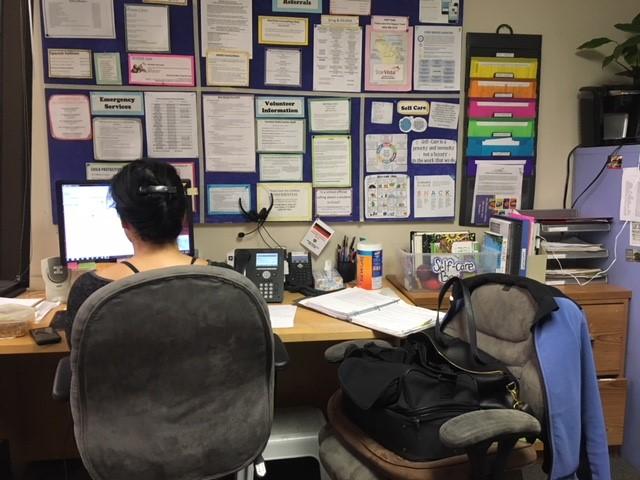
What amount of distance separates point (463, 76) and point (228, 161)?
109 centimetres

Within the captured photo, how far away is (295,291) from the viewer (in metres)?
2.07

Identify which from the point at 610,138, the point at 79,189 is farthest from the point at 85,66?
the point at 610,138

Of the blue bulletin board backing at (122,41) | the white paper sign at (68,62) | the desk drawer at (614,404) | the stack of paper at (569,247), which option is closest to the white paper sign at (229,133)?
the blue bulletin board backing at (122,41)

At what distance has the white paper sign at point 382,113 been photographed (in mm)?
2197

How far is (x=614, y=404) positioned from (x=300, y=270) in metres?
1.35

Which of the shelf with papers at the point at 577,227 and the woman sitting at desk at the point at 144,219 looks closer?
the woman sitting at desk at the point at 144,219

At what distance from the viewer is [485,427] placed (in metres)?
1.12

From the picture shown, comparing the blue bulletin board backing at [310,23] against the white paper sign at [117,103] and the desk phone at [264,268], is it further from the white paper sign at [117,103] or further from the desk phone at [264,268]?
the desk phone at [264,268]

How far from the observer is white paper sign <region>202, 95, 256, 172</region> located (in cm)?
211

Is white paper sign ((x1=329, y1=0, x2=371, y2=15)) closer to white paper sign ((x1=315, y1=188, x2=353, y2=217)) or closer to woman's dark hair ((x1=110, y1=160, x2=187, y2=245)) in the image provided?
white paper sign ((x1=315, y1=188, x2=353, y2=217))

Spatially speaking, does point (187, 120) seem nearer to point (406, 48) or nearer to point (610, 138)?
point (406, 48)

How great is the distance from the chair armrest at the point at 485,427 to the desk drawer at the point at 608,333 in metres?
0.99

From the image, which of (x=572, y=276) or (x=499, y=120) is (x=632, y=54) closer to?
(x=499, y=120)

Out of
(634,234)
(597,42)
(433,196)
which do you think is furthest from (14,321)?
(597,42)
